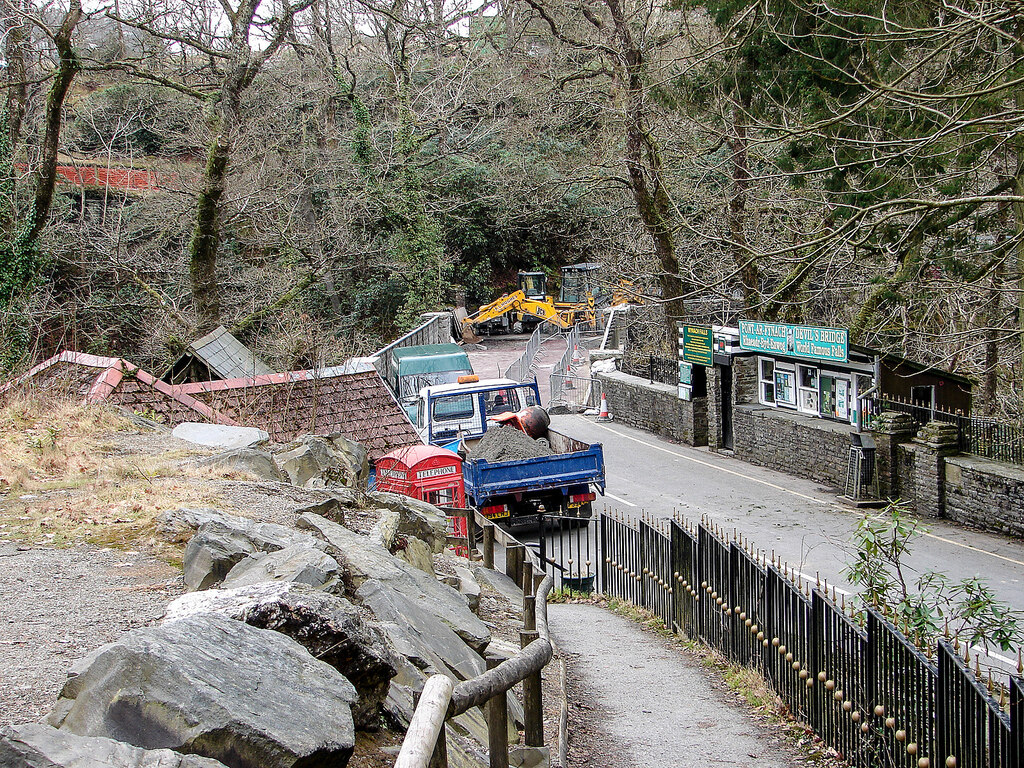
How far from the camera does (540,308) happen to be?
146 feet

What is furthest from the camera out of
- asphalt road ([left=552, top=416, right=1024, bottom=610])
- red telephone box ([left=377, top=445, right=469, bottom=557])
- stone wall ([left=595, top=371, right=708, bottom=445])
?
stone wall ([left=595, top=371, right=708, bottom=445])

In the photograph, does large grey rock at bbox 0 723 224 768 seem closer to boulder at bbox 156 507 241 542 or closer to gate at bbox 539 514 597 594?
boulder at bbox 156 507 241 542

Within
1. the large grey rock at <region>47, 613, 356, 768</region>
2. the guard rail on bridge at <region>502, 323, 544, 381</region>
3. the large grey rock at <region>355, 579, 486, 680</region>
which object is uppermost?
Result: the large grey rock at <region>47, 613, 356, 768</region>

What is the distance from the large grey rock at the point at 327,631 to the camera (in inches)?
164

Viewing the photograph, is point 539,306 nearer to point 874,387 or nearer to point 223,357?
point 223,357

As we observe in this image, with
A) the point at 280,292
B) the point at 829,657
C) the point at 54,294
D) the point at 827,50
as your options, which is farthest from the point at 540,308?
the point at 829,657

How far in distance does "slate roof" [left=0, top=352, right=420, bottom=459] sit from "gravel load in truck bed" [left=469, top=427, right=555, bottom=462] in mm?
1516

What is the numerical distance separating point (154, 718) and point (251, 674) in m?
0.43

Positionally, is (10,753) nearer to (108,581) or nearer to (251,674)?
(251,674)

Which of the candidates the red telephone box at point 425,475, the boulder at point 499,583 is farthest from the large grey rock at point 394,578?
the red telephone box at point 425,475

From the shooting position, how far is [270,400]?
719 inches

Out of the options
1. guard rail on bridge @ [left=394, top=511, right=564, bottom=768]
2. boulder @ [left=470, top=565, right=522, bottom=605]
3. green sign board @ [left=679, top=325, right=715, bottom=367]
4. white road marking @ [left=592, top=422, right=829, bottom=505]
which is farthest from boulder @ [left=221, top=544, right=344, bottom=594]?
green sign board @ [left=679, top=325, right=715, bottom=367]

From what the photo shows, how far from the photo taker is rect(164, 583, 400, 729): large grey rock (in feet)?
13.7

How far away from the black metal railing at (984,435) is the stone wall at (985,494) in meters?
0.21
